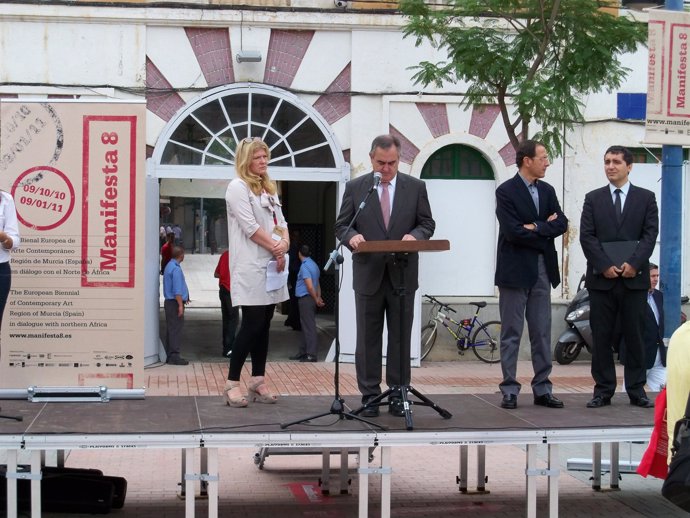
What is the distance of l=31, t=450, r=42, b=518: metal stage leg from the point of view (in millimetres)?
6766

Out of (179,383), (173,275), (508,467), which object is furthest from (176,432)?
(173,275)

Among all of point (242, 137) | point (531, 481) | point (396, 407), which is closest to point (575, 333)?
point (242, 137)

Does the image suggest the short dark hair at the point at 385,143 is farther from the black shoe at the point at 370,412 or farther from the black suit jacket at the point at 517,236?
the black shoe at the point at 370,412

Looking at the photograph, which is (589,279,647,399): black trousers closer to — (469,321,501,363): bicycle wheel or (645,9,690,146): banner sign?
(645,9,690,146): banner sign

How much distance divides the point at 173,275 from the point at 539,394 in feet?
29.4

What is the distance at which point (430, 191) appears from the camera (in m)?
17.3

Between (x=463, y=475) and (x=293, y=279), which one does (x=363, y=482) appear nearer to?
(x=463, y=475)

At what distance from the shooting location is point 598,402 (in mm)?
8445

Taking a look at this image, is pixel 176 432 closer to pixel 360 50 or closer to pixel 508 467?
pixel 508 467

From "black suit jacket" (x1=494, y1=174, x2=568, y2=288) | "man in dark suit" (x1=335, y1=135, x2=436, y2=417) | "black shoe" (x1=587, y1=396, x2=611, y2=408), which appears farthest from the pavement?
"black suit jacket" (x1=494, y1=174, x2=568, y2=288)

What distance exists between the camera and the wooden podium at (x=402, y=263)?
23.6ft

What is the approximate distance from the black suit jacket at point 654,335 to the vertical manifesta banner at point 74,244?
4329 millimetres

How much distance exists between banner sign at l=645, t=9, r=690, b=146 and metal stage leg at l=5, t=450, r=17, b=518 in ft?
20.2

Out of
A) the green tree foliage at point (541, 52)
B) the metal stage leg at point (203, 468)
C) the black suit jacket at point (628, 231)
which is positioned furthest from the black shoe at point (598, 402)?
the green tree foliage at point (541, 52)
